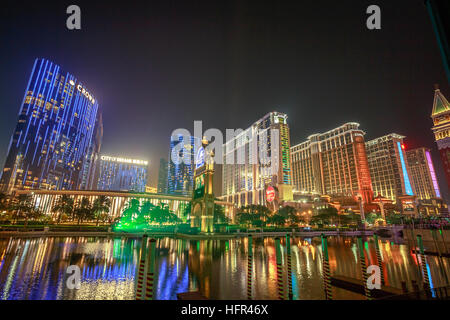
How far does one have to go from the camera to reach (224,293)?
12.1 m

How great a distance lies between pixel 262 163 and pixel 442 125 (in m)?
92.1

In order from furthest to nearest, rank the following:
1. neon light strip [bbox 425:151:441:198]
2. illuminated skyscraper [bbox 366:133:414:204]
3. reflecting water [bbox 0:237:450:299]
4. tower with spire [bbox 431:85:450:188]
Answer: neon light strip [bbox 425:151:441:198], illuminated skyscraper [bbox 366:133:414:204], tower with spire [bbox 431:85:450:188], reflecting water [bbox 0:237:450:299]

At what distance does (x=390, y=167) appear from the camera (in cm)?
14412

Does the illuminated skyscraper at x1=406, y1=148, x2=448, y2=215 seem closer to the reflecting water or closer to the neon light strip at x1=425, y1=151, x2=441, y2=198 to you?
the neon light strip at x1=425, y1=151, x2=441, y2=198

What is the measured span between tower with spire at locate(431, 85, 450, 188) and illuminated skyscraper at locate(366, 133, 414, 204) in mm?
60268

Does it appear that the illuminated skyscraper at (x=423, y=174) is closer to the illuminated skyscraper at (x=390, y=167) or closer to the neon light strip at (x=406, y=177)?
the neon light strip at (x=406, y=177)

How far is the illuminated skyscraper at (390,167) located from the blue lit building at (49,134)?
719ft

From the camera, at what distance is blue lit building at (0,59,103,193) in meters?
122

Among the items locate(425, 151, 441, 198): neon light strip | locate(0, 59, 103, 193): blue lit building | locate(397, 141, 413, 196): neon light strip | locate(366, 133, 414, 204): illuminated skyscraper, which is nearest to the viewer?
locate(0, 59, 103, 193): blue lit building

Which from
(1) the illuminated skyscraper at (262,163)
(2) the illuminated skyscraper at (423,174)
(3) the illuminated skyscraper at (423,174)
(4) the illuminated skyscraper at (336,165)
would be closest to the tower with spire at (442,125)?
(4) the illuminated skyscraper at (336,165)

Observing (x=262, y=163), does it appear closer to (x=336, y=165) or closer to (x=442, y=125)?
(x=336, y=165)

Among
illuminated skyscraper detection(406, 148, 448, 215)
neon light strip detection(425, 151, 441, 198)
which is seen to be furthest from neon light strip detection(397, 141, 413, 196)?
neon light strip detection(425, 151, 441, 198)

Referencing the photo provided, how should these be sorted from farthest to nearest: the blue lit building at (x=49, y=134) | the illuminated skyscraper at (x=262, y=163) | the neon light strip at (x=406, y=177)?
1. the neon light strip at (x=406, y=177)
2. the illuminated skyscraper at (x=262, y=163)
3. the blue lit building at (x=49, y=134)

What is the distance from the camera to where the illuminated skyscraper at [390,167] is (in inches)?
5413
